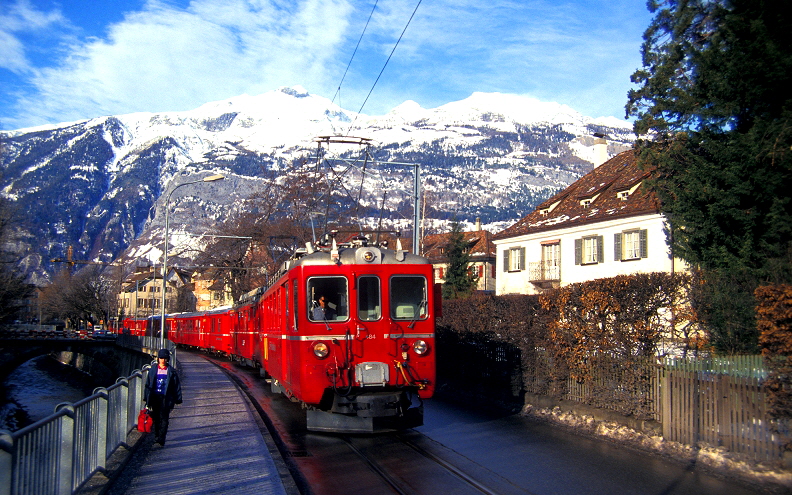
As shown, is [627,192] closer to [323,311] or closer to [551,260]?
[551,260]

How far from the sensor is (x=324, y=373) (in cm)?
1042

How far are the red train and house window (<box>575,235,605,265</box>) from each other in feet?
74.3

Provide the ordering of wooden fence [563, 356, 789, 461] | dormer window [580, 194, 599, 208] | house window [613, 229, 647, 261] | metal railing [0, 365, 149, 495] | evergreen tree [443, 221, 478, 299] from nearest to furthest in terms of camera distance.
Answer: metal railing [0, 365, 149, 495] < wooden fence [563, 356, 789, 461] < house window [613, 229, 647, 261] < dormer window [580, 194, 599, 208] < evergreen tree [443, 221, 478, 299]

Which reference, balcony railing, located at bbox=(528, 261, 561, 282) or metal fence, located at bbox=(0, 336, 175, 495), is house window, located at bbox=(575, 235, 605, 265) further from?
metal fence, located at bbox=(0, 336, 175, 495)

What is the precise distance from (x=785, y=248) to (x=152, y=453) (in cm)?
1264

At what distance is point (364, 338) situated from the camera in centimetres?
1062

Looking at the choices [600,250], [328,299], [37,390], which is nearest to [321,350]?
[328,299]

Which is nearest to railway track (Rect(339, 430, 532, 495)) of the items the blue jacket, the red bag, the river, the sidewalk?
the sidewalk

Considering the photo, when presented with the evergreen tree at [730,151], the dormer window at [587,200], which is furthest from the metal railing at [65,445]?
the dormer window at [587,200]

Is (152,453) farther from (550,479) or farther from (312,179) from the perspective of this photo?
(312,179)

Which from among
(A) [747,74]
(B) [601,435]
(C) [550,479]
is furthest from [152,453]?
(A) [747,74]

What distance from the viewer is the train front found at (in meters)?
10.4

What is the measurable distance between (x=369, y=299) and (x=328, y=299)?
26.4 inches

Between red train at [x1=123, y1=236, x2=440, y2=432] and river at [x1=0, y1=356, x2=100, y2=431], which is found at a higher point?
red train at [x1=123, y1=236, x2=440, y2=432]
